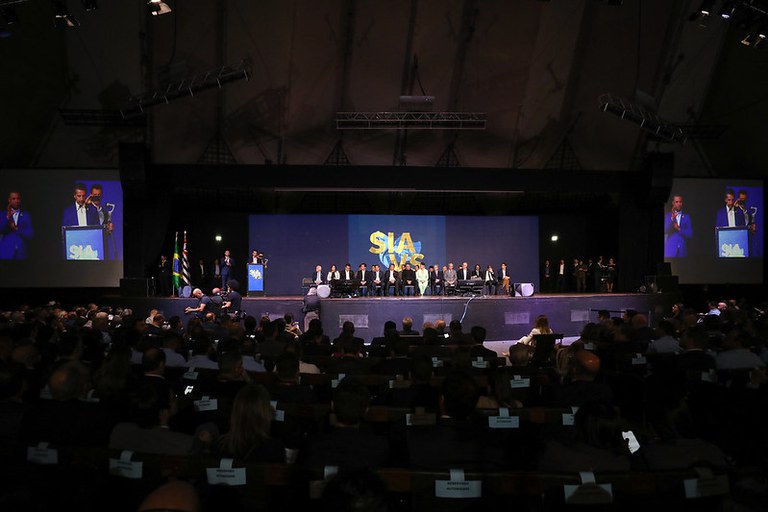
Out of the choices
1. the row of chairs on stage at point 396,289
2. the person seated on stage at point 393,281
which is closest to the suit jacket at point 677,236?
the row of chairs on stage at point 396,289

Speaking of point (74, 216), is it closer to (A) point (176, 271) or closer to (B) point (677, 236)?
(A) point (176, 271)

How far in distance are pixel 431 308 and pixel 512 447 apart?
10.5 meters

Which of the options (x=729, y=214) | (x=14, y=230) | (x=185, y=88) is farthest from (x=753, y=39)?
(x=14, y=230)

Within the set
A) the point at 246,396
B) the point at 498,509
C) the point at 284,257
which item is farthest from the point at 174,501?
the point at 284,257

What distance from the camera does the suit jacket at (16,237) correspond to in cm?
1500

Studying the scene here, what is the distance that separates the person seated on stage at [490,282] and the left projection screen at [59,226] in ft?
32.9

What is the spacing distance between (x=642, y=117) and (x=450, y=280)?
254 inches

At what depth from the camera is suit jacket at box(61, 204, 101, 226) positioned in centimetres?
1527

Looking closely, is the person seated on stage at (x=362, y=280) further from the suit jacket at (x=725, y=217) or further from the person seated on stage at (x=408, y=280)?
the suit jacket at (x=725, y=217)

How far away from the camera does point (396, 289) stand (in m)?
16.2

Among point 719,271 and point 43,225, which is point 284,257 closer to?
point 43,225

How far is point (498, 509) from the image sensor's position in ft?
8.23

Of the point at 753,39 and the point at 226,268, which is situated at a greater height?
the point at 753,39

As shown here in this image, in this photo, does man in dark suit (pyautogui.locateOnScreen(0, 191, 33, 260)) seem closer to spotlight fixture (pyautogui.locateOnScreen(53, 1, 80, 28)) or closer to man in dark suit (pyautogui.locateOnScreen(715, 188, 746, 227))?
spotlight fixture (pyautogui.locateOnScreen(53, 1, 80, 28))
